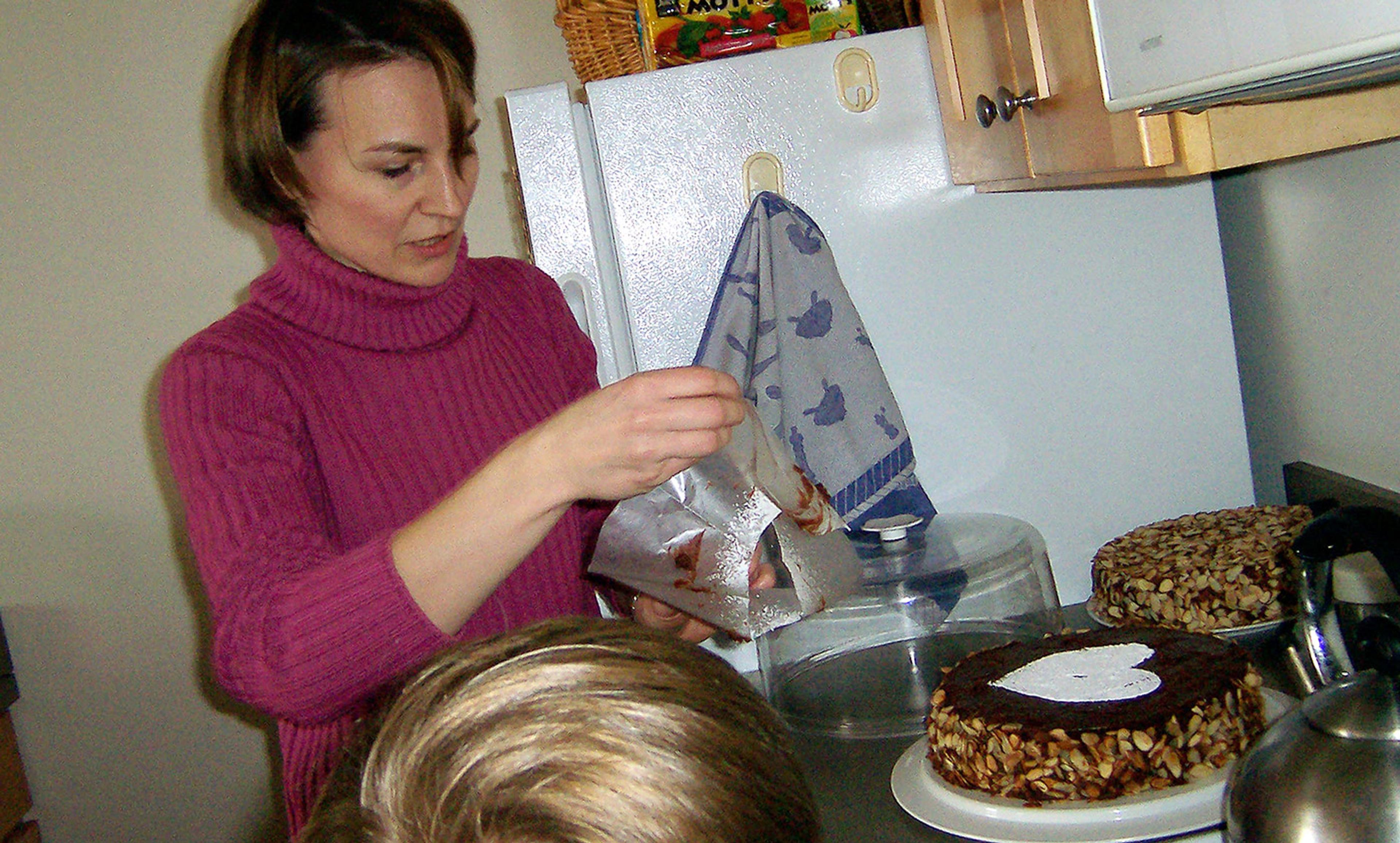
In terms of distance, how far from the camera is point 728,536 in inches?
39.3

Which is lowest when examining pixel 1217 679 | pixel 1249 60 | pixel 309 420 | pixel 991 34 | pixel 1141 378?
pixel 1217 679

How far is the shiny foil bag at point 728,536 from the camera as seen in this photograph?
995 millimetres

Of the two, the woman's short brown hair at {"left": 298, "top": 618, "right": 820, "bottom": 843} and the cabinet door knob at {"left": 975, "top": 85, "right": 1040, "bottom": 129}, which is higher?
the cabinet door knob at {"left": 975, "top": 85, "right": 1040, "bottom": 129}

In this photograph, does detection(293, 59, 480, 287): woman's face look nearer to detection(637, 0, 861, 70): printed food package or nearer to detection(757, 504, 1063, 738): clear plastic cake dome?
detection(637, 0, 861, 70): printed food package

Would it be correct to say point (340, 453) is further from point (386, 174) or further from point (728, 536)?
point (728, 536)

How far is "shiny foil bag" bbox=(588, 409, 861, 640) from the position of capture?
1.00 metres

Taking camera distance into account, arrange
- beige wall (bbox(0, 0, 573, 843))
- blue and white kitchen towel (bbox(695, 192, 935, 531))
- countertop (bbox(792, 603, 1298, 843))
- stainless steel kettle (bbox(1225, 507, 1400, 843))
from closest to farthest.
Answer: stainless steel kettle (bbox(1225, 507, 1400, 843)) < countertop (bbox(792, 603, 1298, 843)) < blue and white kitchen towel (bbox(695, 192, 935, 531)) < beige wall (bbox(0, 0, 573, 843))

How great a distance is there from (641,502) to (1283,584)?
677 millimetres

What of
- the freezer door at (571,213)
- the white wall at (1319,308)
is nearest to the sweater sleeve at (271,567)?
the freezer door at (571,213)

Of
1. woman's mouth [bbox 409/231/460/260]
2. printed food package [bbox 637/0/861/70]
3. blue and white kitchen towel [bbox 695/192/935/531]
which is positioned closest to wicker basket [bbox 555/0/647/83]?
printed food package [bbox 637/0/861/70]

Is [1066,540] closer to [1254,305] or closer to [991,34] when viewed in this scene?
[1254,305]

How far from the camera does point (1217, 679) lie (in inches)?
39.6

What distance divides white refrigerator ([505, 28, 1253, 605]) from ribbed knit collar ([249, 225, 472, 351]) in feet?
1.21

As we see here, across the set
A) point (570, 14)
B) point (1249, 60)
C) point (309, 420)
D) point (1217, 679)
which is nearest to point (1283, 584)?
point (1217, 679)
